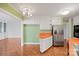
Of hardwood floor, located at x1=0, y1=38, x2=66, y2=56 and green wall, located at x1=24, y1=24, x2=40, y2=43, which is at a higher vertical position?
green wall, located at x1=24, y1=24, x2=40, y2=43

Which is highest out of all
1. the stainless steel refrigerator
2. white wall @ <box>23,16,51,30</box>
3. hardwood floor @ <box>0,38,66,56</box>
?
white wall @ <box>23,16,51,30</box>

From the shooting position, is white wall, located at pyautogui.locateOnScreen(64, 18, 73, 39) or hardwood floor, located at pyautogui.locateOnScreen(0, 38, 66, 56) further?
white wall, located at pyautogui.locateOnScreen(64, 18, 73, 39)

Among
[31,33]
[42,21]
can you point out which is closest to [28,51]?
[31,33]

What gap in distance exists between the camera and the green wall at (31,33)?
6.82 meters

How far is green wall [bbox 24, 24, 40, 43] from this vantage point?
6.82 m

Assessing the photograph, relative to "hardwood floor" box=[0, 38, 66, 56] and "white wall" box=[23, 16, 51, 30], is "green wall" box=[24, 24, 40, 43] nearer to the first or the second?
"white wall" box=[23, 16, 51, 30]

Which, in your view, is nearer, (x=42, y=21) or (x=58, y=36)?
(x=58, y=36)

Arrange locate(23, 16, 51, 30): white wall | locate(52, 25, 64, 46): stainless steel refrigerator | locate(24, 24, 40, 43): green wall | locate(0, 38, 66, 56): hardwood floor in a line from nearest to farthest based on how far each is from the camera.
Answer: locate(0, 38, 66, 56): hardwood floor
locate(52, 25, 64, 46): stainless steel refrigerator
locate(23, 16, 51, 30): white wall
locate(24, 24, 40, 43): green wall

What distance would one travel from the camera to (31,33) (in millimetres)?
6852

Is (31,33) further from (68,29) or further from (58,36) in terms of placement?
(68,29)

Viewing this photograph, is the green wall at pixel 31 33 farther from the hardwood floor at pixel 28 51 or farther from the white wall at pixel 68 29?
the white wall at pixel 68 29

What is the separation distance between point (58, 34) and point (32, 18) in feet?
6.05

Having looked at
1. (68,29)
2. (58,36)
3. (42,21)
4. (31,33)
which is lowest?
(58,36)

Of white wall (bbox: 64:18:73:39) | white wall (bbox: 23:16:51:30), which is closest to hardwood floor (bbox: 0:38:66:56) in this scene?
white wall (bbox: 64:18:73:39)
